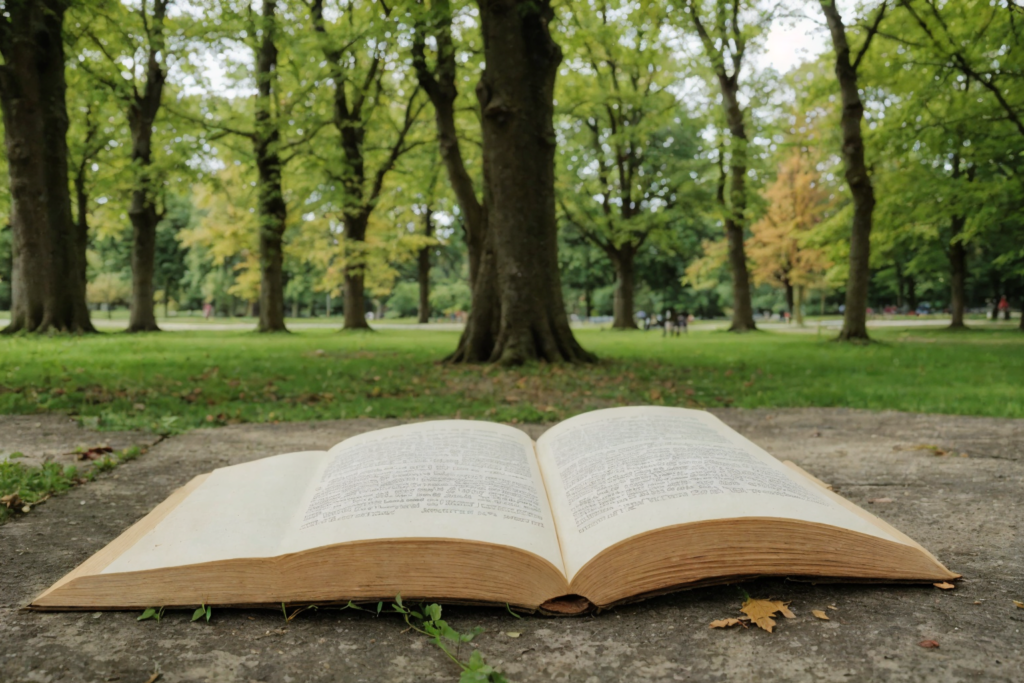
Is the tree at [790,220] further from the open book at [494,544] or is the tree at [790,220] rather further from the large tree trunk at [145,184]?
the open book at [494,544]

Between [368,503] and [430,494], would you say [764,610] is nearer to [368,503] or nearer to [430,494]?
[430,494]

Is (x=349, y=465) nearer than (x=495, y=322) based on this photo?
Yes

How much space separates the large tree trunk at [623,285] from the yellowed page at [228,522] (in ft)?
79.6

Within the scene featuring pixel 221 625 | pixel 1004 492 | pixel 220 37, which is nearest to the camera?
pixel 221 625

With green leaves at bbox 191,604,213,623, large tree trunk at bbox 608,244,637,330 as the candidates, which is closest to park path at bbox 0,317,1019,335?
large tree trunk at bbox 608,244,637,330

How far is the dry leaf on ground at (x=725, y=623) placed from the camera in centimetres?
132

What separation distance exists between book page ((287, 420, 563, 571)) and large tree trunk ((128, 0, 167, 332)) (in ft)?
54.8

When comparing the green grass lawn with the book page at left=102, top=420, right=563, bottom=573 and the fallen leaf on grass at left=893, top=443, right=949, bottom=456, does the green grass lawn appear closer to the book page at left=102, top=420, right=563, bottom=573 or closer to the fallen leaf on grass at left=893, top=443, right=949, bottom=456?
the fallen leaf on grass at left=893, top=443, right=949, bottom=456

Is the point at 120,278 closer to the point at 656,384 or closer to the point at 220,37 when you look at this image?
the point at 220,37

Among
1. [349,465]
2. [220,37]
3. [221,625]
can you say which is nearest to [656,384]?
[349,465]

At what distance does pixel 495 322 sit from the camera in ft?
31.8

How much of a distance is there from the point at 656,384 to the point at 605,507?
6094 mm

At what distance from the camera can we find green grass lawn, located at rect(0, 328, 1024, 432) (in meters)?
5.36

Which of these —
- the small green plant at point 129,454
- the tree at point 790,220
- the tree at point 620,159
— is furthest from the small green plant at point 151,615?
the tree at point 790,220
